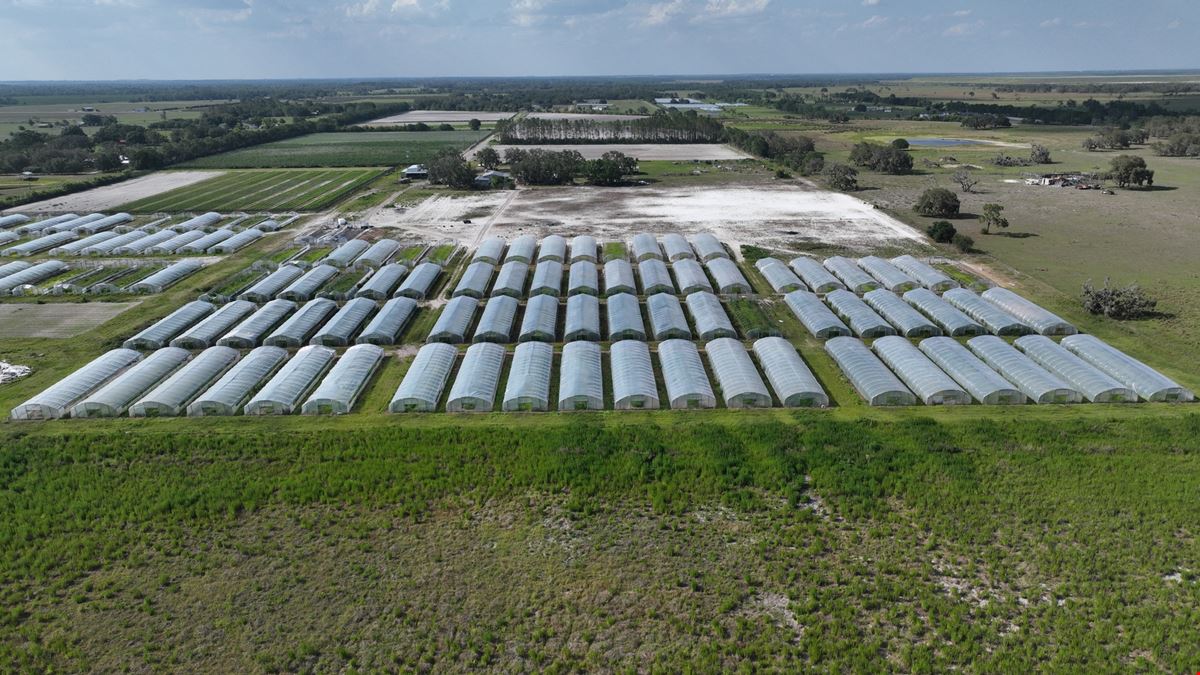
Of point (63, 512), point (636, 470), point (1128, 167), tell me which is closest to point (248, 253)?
point (63, 512)

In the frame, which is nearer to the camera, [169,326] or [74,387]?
[74,387]

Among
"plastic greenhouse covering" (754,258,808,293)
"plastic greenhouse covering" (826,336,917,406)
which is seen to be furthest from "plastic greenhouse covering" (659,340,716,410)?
"plastic greenhouse covering" (754,258,808,293)

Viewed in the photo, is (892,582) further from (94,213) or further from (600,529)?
(94,213)

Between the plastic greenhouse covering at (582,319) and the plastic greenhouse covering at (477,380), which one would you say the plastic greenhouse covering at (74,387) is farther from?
the plastic greenhouse covering at (582,319)

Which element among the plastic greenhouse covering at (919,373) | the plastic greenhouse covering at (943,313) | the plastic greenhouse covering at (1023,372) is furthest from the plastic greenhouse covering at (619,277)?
the plastic greenhouse covering at (1023,372)

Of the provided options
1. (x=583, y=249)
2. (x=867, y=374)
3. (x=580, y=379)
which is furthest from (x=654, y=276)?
(x=867, y=374)

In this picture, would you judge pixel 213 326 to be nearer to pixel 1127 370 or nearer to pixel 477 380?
pixel 477 380
